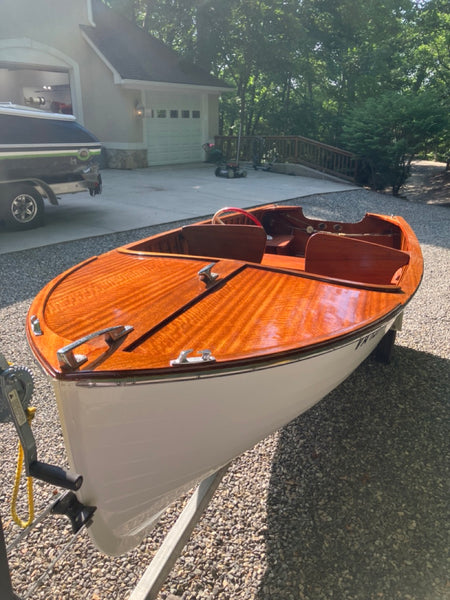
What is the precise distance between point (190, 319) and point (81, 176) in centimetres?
668

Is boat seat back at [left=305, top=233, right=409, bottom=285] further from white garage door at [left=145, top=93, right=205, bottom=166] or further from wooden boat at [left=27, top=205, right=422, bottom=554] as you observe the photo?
white garage door at [left=145, top=93, right=205, bottom=166]

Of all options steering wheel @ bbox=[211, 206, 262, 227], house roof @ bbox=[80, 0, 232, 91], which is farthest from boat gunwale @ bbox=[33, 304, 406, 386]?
house roof @ bbox=[80, 0, 232, 91]

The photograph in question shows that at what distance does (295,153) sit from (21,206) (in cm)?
1115

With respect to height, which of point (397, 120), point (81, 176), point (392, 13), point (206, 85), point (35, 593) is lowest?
point (35, 593)

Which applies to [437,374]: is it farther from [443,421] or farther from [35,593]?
[35,593]

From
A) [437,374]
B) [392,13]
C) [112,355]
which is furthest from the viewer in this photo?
[392,13]

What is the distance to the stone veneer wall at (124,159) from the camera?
49.8 feet

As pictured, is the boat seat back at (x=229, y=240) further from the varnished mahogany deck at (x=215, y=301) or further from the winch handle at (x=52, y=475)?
the winch handle at (x=52, y=475)

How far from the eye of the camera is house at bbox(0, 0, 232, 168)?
12992mm

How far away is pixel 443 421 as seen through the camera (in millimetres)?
3105

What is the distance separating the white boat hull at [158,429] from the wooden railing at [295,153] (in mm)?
14106

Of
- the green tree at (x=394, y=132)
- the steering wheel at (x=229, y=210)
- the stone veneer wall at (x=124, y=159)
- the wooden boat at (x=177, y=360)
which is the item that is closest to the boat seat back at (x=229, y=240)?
the steering wheel at (x=229, y=210)

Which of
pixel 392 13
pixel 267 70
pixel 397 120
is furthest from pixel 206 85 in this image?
pixel 392 13

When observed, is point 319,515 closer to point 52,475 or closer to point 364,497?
point 364,497
